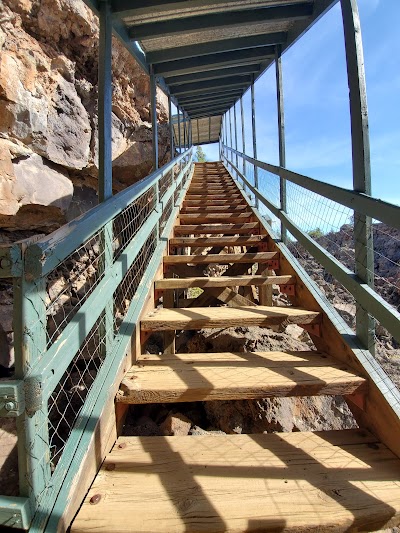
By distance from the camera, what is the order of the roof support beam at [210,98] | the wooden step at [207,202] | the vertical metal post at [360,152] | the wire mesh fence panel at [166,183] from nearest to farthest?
the vertical metal post at [360,152] → the wire mesh fence panel at [166,183] → the wooden step at [207,202] → the roof support beam at [210,98]

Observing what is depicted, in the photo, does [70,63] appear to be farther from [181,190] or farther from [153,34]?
[153,34]

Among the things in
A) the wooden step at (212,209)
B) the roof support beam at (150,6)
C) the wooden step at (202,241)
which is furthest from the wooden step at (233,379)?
the wooden step at (212,209)

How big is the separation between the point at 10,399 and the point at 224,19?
3.81 m

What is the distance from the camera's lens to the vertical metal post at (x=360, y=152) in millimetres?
1771

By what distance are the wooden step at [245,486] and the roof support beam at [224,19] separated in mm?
3520

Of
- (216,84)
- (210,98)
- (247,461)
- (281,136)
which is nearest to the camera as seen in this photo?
(247,461)

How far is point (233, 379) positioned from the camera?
62.9 inches

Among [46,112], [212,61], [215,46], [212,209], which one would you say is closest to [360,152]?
[215,46]

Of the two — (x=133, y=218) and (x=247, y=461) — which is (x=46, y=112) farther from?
(x=247, y=461)

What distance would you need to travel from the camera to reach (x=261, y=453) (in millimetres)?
1334

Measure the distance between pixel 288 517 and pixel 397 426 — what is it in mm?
617

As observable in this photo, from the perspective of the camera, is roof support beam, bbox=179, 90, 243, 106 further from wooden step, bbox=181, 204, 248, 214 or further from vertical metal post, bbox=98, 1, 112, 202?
vertical metal post, bbox=98, 1, 112, 202

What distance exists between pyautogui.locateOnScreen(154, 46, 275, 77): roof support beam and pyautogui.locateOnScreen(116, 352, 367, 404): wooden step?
403 cm

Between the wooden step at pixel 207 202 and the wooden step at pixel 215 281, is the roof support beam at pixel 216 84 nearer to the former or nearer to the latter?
the wooden step at pixel 207 202
